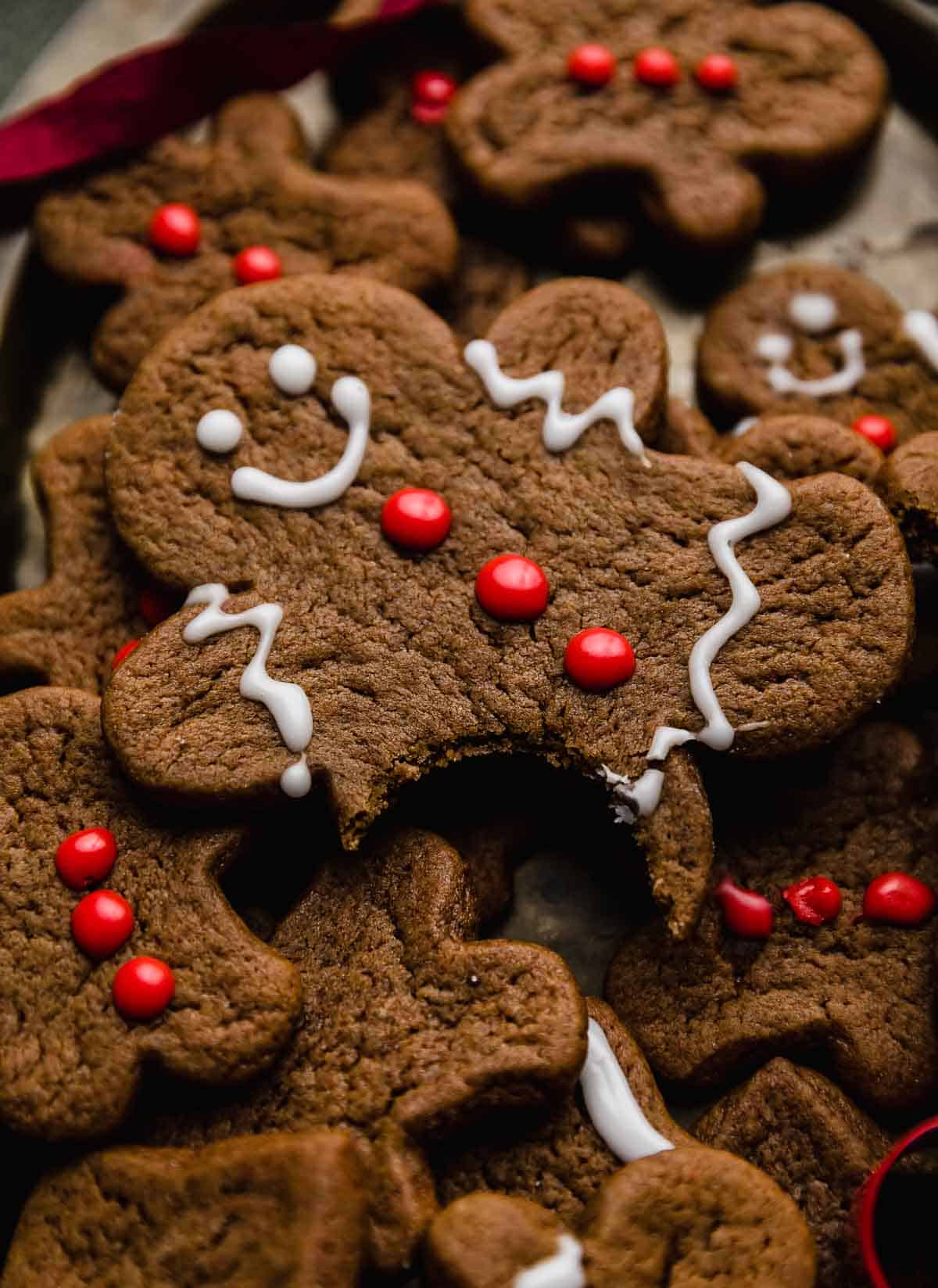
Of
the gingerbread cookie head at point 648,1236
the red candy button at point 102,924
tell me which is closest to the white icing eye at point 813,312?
the gingerbread cookie head at point 648,1236

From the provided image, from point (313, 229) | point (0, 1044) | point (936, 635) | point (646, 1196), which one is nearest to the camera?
point (646, 1196)

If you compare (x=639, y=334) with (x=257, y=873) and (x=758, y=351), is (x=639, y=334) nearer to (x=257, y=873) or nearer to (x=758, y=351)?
(x=758, y=351)

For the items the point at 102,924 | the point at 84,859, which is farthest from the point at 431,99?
the point at 102,924

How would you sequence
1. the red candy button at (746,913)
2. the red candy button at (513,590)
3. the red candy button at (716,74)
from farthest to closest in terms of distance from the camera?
the red candy button at (716,74), the red candy button at (746,913), the red candy button at (513,590)

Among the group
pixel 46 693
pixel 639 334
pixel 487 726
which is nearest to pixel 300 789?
pixel 487 726

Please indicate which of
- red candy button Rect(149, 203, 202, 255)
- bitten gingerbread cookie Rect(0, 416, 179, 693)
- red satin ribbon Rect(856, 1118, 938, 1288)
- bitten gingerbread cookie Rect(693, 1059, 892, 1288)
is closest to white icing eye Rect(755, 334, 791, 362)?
red candy button Rect(149, 203, 202, 255)

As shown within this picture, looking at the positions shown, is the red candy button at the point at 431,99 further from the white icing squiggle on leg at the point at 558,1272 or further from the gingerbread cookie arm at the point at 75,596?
the white icing squiggle on leg at the point at 558,1272
